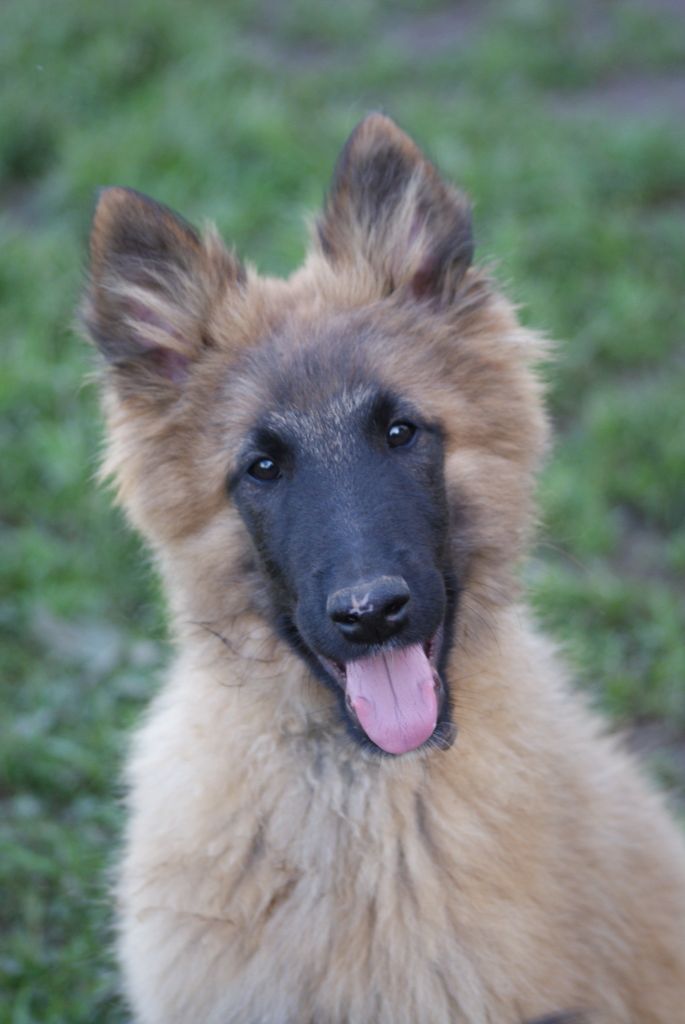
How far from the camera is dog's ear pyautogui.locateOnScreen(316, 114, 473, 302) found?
3314mm

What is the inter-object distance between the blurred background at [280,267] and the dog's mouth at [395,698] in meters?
0.88

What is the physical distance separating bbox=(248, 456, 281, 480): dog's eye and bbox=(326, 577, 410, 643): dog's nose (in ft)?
1.51

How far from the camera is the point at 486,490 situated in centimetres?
320

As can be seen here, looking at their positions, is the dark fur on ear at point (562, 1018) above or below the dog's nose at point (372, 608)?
below

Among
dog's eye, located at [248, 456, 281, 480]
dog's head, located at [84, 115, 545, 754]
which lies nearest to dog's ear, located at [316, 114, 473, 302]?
dog's head, located at [84, 115, 545, 754]

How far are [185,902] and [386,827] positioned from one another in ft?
1.75

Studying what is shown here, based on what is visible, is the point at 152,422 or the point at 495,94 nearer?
the point at 152,422

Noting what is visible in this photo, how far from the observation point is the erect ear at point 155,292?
10.7ft

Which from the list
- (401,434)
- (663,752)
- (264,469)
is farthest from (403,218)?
(663,752)

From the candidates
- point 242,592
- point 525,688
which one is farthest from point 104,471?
point 525,688

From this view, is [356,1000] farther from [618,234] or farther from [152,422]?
[618,234]

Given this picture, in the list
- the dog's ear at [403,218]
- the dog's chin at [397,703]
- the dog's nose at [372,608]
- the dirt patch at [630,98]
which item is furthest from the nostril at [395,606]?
the dirt patch at [630,98]

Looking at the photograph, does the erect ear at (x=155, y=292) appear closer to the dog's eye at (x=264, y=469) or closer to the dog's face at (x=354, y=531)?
the dog's face at (x=354, y=531)

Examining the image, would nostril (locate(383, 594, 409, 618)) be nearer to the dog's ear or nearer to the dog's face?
the dog's face
